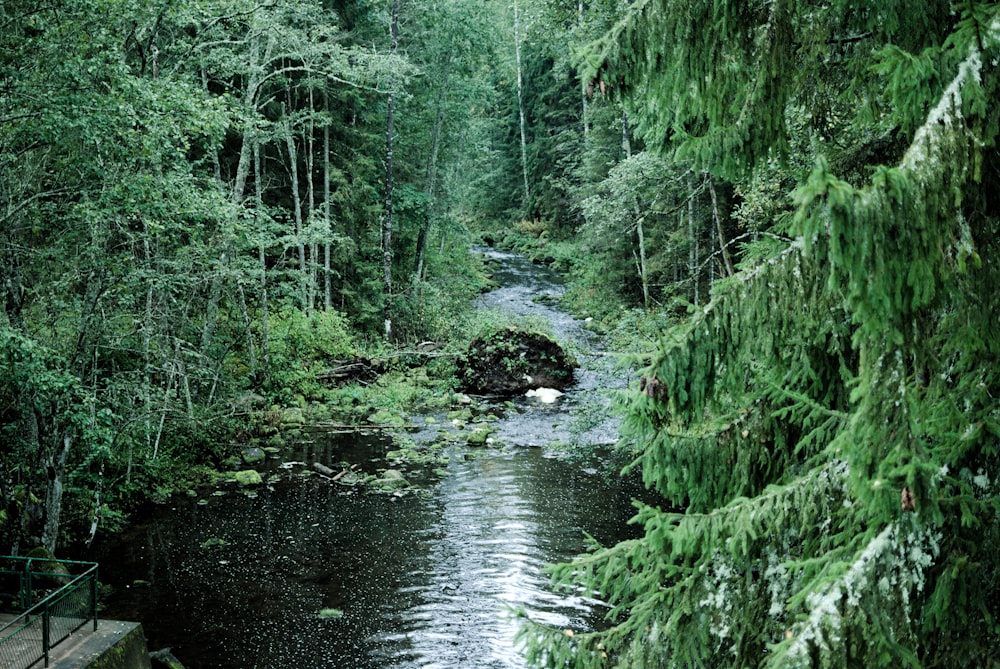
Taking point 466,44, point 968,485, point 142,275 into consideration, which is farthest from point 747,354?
point 466,44

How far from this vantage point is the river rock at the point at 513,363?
2248 centimetres

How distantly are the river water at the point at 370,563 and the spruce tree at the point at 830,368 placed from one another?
3198 mm

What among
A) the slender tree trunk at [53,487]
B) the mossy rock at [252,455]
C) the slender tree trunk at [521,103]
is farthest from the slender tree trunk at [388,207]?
the slender tree trunk at [521,103]

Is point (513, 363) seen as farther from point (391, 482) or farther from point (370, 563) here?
point (370, 563)

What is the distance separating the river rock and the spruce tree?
683 inches

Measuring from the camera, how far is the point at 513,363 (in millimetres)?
22500

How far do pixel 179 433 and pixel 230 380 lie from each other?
5.26ft

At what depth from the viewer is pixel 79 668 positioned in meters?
7.61

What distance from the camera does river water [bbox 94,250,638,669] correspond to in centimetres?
942

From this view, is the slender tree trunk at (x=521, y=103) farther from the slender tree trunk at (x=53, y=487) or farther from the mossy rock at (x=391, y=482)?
the slender tree trunk at (x=53, y=487)

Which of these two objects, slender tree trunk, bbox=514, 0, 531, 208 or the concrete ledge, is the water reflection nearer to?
the concrete ledge

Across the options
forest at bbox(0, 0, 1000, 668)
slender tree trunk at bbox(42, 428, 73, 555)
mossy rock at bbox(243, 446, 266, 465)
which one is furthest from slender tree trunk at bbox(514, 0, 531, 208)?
slender tree trunk at bbox(42, 428, 73, 555)

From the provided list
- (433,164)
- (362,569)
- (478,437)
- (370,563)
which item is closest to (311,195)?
(433,164)

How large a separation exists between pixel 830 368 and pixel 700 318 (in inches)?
45.3
